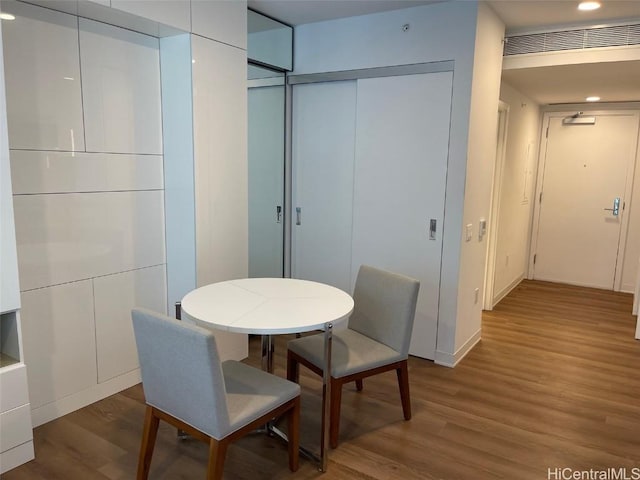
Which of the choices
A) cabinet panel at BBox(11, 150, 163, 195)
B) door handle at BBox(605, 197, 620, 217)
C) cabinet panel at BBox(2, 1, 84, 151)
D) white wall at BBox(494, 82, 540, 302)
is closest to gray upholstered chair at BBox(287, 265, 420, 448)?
cabinet panel at BBox(11, 150, 163, 195)

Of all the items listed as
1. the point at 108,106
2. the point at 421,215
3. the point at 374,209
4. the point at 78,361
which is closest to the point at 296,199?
the point at 374,209

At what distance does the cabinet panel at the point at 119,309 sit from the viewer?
2.90 m

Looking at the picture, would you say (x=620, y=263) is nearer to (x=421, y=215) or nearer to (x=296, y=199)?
(x=421, y=215)

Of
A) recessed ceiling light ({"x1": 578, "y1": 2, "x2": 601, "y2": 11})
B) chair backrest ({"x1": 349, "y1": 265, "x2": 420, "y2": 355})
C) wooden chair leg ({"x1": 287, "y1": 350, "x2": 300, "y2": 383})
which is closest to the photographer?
chair backrest ({"x1": 349, "y1": 265, "x2": 420, "y2": 355})

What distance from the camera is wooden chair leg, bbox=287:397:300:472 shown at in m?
2.22

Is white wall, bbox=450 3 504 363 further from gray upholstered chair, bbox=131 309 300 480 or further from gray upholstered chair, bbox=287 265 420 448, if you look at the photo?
gray upholstered chair, bbox=131 309 300 480

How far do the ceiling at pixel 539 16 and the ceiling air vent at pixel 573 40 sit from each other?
0.05 meters

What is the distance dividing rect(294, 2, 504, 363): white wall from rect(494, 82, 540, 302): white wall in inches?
47.1

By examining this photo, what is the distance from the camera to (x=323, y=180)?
4070mm

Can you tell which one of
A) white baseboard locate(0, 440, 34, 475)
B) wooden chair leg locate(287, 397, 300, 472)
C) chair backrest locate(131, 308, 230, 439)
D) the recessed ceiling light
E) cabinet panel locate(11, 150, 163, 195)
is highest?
the recessed ceiling light

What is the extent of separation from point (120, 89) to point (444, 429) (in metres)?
2.75

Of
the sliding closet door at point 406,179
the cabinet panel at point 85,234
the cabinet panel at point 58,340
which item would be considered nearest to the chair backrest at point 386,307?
the sliding closet door at point 406,179

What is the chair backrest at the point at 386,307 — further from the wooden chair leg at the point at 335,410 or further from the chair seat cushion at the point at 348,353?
the wooden chair leg at the point at 335,410

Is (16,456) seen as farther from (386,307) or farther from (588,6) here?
(588,6)
